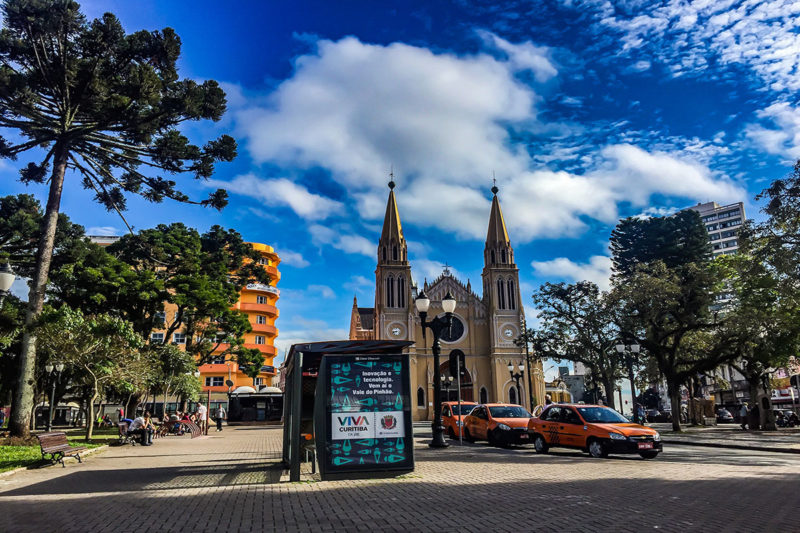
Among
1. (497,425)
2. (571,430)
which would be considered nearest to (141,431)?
(497,425)

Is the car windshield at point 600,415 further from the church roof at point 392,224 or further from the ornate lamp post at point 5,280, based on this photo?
the church roof at point 392,224

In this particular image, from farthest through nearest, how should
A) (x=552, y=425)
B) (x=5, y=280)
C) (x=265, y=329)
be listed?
(x=265, y=329)
(x=552, y=425)
(x=5, y=280)

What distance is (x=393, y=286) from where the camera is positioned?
64000mm

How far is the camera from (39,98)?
19.0m

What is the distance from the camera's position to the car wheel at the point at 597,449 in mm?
13938

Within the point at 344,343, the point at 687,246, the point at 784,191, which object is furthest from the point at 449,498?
the point at 687,246

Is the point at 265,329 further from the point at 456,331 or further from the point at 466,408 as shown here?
the point at 466,408

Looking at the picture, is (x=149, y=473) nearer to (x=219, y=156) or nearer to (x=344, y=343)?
(x=344, y=343)

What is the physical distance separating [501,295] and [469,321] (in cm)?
484

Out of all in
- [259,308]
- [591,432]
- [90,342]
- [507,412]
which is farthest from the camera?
[259,308]

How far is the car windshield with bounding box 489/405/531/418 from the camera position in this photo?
1923 cm

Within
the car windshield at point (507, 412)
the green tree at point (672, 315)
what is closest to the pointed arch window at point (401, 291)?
the green tree at point (672, 315)

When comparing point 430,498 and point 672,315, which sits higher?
point 672,315

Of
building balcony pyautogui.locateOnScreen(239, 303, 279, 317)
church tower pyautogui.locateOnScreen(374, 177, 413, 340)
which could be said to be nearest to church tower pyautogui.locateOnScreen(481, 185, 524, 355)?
church tower pyautogui.locateOnScreen(374, 177, 413, 340)
